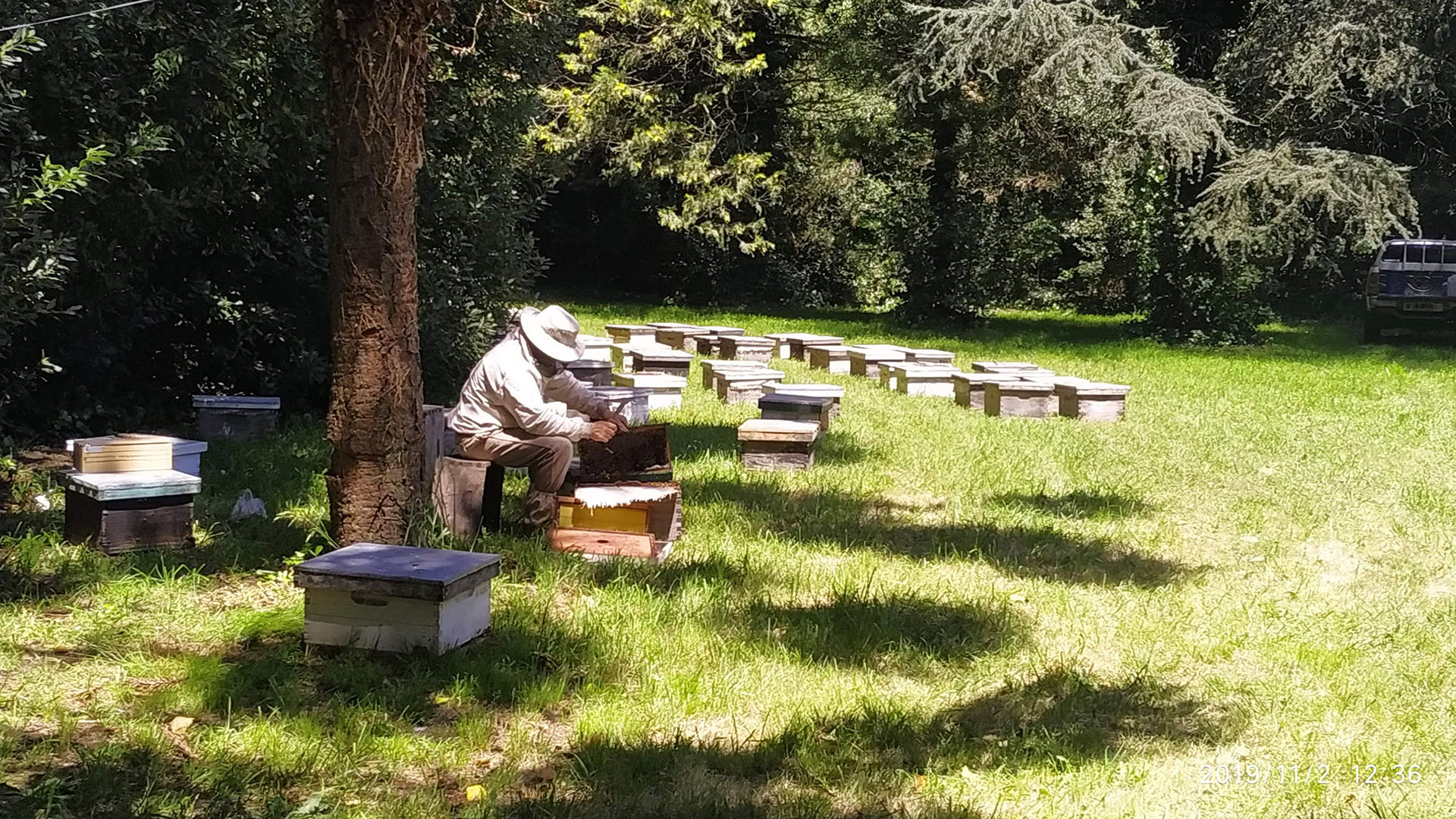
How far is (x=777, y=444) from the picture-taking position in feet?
26.9

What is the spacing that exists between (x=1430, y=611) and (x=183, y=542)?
17.5 ft

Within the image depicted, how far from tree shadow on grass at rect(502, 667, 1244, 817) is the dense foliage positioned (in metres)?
3.78

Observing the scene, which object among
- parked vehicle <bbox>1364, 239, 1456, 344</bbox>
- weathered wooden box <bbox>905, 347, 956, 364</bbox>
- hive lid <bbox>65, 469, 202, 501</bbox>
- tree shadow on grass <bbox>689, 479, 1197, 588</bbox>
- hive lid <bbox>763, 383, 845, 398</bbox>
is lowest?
tree shadow on grass <bbox>689, 479, 1197, 588</bbox>

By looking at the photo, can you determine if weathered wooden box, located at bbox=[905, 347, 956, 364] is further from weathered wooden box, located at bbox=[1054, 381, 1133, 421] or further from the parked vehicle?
the parked vehicle

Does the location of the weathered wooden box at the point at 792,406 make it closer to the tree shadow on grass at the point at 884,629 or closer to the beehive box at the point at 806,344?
the tree shadow on grass at the point at 884,629

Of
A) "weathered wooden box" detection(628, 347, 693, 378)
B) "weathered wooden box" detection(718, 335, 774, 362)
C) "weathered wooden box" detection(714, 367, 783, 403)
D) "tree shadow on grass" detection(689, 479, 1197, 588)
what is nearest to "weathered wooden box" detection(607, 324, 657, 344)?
"weathered wooden box" detection(718, 335, 774, 362)

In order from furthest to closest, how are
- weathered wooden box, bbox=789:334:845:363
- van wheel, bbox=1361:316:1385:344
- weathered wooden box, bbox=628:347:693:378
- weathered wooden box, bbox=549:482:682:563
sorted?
van wheel, bbox=1361:316:1385:344
weathered wooden box, bbox=789:334:845:363
weathered wooden box, bbox=628:347:693:378
weathered wooden box, bbox=549:482:682:563

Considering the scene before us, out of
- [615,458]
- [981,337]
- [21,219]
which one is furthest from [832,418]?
[981,337]

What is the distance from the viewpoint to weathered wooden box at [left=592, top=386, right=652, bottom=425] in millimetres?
8266

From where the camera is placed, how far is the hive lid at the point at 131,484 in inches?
223

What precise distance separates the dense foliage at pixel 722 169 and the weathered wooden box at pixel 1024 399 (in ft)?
13.5

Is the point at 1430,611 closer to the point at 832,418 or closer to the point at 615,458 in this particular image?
the point at 615,458

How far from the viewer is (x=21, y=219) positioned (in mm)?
5711

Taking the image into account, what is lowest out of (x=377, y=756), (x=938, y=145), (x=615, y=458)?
(x=377, y=756)
